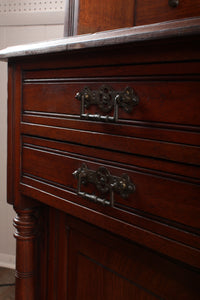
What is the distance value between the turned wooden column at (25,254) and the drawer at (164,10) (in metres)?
0.47

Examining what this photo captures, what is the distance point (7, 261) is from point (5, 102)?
2.06 feet

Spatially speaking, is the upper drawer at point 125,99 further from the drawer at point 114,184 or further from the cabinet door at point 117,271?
the cabinet door at point 117,271

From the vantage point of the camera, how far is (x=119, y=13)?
2.22ft

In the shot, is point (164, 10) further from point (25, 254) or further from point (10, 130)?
point (25, 254)

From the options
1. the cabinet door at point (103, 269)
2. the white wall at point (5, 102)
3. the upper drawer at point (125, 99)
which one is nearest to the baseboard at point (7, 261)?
the white wall at point (5, 102)

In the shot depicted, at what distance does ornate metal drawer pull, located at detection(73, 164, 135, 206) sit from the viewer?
484 millimetres

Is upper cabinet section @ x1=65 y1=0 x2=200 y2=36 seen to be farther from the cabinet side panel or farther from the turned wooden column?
A: the turned wooden column

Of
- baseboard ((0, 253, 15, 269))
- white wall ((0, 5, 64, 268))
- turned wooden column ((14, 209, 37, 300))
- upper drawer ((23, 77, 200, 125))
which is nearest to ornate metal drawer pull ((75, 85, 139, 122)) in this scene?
upper drawer ((23, 77, 200, 125))

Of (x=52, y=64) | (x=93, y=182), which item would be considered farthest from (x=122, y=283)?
(x=52, y=64)

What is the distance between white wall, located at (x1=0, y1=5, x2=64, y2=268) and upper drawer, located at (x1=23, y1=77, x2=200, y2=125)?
1.97ft

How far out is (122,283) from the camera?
0.60 m

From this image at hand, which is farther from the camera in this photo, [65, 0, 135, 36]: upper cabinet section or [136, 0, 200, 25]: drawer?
[65, 0, 135, 36]: upper cabinet section

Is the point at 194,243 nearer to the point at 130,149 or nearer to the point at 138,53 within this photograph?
the point at 130,149

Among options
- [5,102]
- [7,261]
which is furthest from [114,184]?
[7,261]
